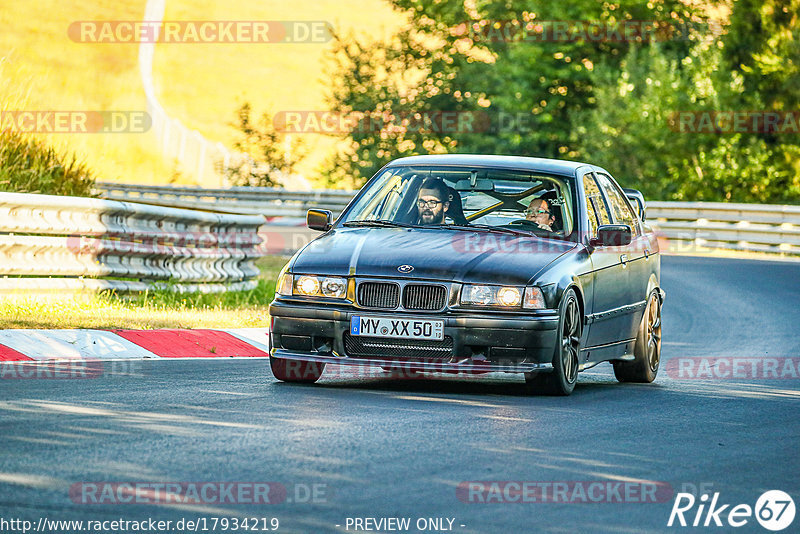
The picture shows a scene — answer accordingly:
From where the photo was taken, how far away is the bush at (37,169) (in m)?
16.1

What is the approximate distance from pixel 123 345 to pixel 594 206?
12.4 ft

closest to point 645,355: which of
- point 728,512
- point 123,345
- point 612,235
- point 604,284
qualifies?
point 604,284

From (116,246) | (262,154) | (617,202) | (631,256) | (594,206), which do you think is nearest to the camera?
(594,206)

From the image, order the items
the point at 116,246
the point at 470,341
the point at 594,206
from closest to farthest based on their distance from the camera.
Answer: the point at 470,341 → the point at 594,206 → the point at 116,246

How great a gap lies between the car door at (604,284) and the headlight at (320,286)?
1860mm

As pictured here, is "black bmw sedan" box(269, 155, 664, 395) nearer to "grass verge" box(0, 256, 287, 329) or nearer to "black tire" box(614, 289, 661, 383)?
"black tire" box(614, 289, 661, 383)

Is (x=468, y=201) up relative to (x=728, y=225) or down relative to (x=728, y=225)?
up

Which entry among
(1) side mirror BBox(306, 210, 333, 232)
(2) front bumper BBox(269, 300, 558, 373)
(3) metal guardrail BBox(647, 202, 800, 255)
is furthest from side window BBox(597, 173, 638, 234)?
(3) metal guardrail BBox(647, 202, 800, 255)

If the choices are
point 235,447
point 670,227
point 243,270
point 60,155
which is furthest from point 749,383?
point 670,227

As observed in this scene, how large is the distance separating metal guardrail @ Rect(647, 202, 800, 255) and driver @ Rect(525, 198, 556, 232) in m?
20.6

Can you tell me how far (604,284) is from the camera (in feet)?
34.8

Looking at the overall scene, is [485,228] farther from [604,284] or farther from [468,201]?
[604,284]

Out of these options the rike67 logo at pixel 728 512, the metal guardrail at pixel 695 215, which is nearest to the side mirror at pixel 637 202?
the rike67 logo at pixel 728 512

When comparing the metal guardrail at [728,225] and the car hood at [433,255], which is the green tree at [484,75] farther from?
the car hood at [433,255]
